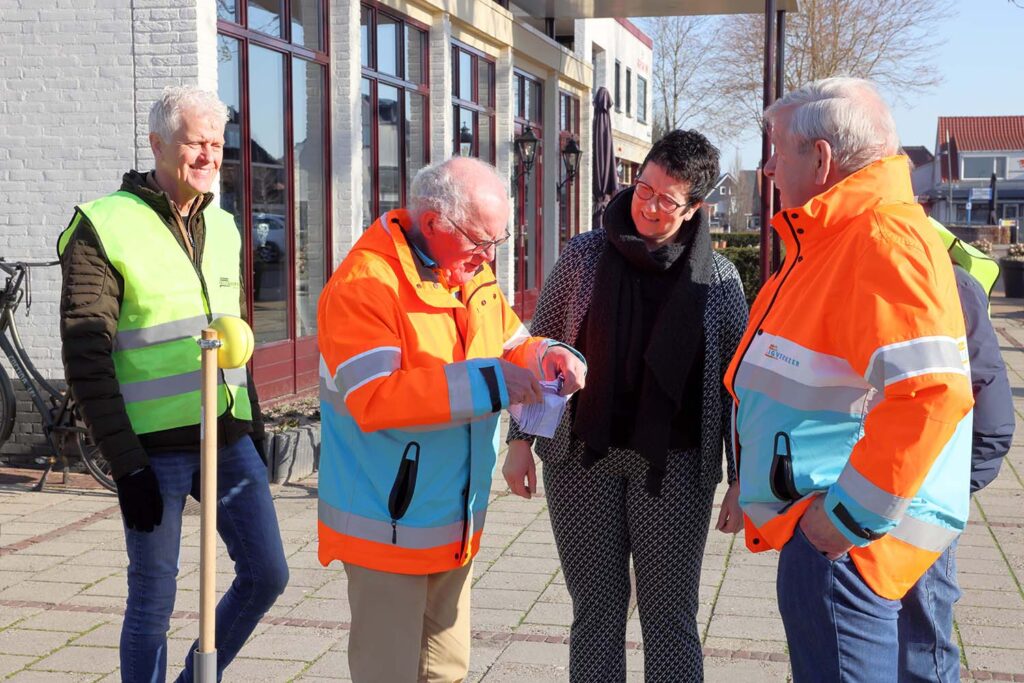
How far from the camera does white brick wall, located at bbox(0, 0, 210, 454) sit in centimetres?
803

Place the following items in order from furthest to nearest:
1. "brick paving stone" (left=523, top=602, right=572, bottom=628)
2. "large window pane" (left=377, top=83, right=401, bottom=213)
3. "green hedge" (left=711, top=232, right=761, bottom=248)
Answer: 1. "green hedge" (left=711, top=232, right=761, bottom=248)
2. "large window pane" (left=377, top=83, right=401, bottom=213)
3. "brick paving stone" (left=523, top=602, right=572, bottom=628)

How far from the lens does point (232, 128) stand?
920 centimetres

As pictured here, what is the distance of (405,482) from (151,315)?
0.92m

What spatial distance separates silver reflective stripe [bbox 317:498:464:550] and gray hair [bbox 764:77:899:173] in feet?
4.23

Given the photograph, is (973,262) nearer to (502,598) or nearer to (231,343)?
(231,343)

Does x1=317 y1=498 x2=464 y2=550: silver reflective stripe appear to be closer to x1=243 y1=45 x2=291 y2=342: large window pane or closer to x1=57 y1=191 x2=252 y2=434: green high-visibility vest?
x1=57 y1=191 x2=252 y2=434: green high-visibility vest

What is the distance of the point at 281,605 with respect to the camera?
517cm

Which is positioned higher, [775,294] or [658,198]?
[658,198]

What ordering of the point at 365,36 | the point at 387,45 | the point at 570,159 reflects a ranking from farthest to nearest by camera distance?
the point at 570,159 < the point at 387,45 < the point at 365,36

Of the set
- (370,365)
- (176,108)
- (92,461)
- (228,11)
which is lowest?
(92,461)

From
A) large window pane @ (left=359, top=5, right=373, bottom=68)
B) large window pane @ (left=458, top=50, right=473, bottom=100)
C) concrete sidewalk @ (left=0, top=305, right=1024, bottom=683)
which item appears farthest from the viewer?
large window pane @ (left=458, top=50, right=473, bottom=100)

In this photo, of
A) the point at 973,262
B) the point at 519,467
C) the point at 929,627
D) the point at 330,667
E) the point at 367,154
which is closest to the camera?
the point at 929,627

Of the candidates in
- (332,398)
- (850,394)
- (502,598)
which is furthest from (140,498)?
(502,598)

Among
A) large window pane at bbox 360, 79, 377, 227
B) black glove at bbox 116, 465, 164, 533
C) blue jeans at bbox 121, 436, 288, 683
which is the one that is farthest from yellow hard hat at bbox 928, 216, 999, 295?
large window pane at bbox 360, 79, 377, 227
